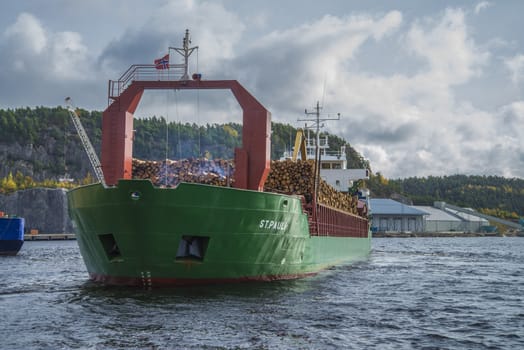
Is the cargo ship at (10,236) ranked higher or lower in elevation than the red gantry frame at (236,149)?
lower

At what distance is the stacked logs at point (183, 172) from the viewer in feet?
70.6

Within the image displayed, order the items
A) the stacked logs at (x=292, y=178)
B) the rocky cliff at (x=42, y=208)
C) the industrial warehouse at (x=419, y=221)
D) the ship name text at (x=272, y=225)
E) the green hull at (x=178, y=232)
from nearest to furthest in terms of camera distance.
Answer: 1. the green hull at (x=178, y=232)
2. the ship name text at (x=272, y=225)
3. the stacked logs at (x=292, y=178)
4. the rocky cliff at (x=42, y=208)
5. the industrial warehouse at (x=419, y=221)

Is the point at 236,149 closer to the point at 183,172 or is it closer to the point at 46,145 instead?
the point at 183,172

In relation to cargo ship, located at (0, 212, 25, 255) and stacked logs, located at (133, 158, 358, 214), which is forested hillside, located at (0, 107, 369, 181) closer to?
cargo ship, located at (0, 212, 25, 255)

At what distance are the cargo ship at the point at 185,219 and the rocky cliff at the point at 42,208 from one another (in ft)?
273

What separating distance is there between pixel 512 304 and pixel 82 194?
12519 millimetres

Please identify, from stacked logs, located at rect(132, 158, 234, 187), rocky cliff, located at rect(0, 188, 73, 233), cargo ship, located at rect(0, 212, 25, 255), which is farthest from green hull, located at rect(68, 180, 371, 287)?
rocky cliff, located at rect(0, 188, 73, 233)

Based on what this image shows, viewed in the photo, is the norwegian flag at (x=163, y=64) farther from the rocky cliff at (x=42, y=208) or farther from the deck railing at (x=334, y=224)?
the rocky cliff at (x=42, y=208)

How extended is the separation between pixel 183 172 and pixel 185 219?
686cm

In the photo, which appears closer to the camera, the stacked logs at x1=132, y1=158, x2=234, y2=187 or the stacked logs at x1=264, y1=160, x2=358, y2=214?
the stacked logs at x1=132, y1=158, x2=234, y2=187

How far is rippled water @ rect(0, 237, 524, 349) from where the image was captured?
10422mm

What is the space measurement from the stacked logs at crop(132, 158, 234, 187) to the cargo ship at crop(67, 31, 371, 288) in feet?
7.85

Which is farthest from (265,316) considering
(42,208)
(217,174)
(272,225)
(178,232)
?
(42,208)

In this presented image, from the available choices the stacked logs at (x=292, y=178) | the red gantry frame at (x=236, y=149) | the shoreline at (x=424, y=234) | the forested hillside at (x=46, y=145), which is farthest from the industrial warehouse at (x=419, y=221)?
the red gantry frame at (x=236, y=149)
